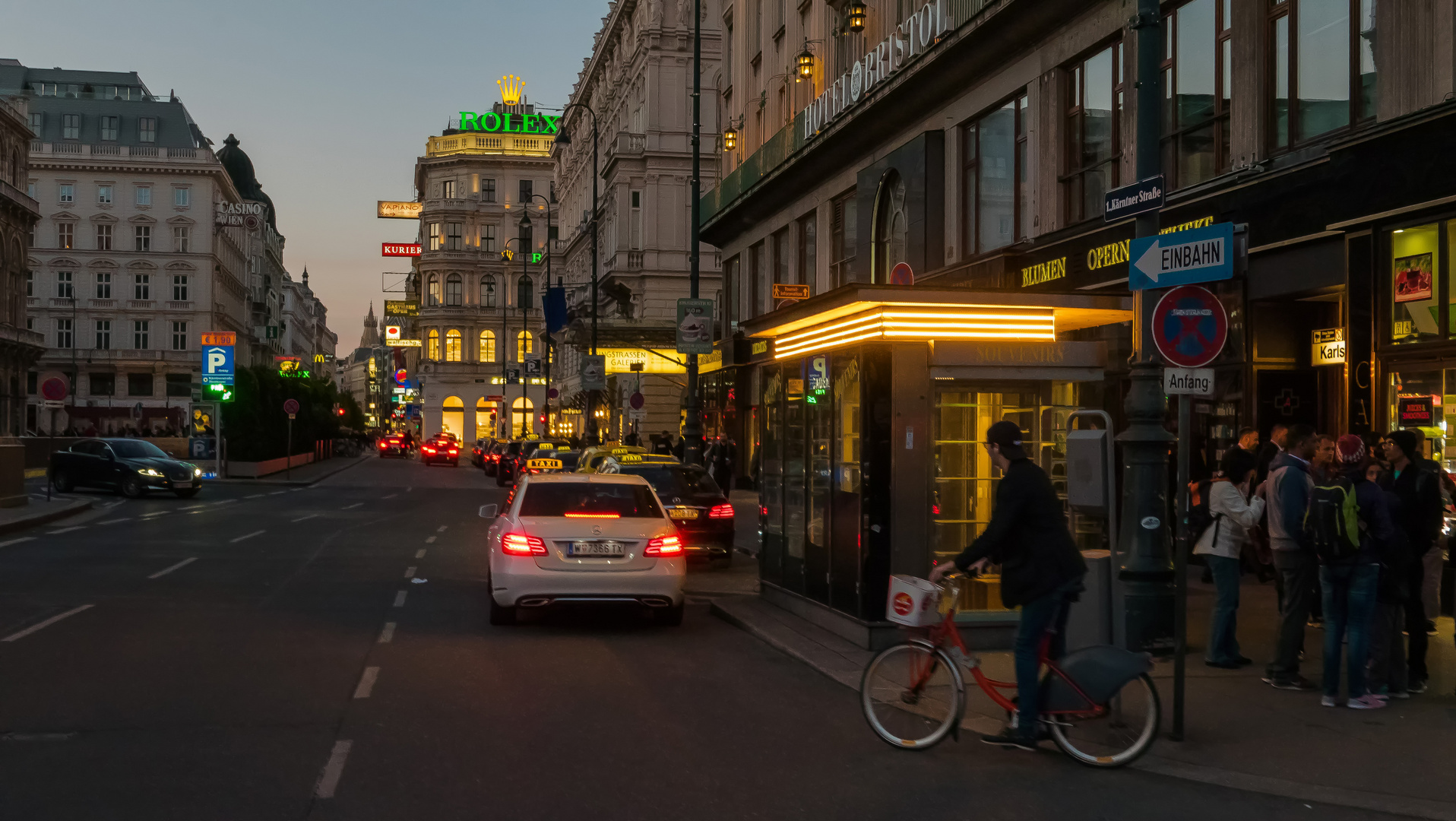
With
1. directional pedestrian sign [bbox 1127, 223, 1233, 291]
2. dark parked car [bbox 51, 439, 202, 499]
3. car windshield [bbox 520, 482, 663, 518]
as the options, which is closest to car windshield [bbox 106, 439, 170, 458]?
dark parked car [bbox 51, 439, 202, 499]

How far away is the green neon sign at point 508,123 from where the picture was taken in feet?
377

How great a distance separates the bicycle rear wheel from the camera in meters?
7.60

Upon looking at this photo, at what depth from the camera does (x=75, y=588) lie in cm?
1580

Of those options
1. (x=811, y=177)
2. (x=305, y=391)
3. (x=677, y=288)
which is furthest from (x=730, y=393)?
(x=305, y=391)

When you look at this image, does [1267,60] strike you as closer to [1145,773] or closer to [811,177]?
[1145,773]

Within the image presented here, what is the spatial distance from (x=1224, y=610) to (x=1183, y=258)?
126 inches

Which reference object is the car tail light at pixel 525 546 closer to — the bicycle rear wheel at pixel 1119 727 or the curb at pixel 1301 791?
the bicycle rear wheel at pixel 1119 727

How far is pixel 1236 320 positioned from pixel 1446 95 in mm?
4176

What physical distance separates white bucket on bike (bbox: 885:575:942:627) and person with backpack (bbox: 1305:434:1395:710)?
2.81 metres

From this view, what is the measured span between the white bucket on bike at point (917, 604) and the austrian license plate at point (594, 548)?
16.8 feet

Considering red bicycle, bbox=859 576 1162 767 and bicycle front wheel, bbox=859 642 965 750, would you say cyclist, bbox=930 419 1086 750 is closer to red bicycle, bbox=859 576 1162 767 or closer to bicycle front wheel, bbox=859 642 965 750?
red bicycle, bbox=859 576 1162 767

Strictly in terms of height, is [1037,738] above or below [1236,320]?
Answer: below

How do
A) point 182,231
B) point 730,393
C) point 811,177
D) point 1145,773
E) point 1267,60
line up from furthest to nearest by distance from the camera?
point 182,231, point 730,393, point 811,177, point 1267,60, point 1145,773

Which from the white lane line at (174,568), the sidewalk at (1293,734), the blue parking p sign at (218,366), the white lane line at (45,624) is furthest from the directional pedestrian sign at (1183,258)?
the blue parking p sign at (218,366)
